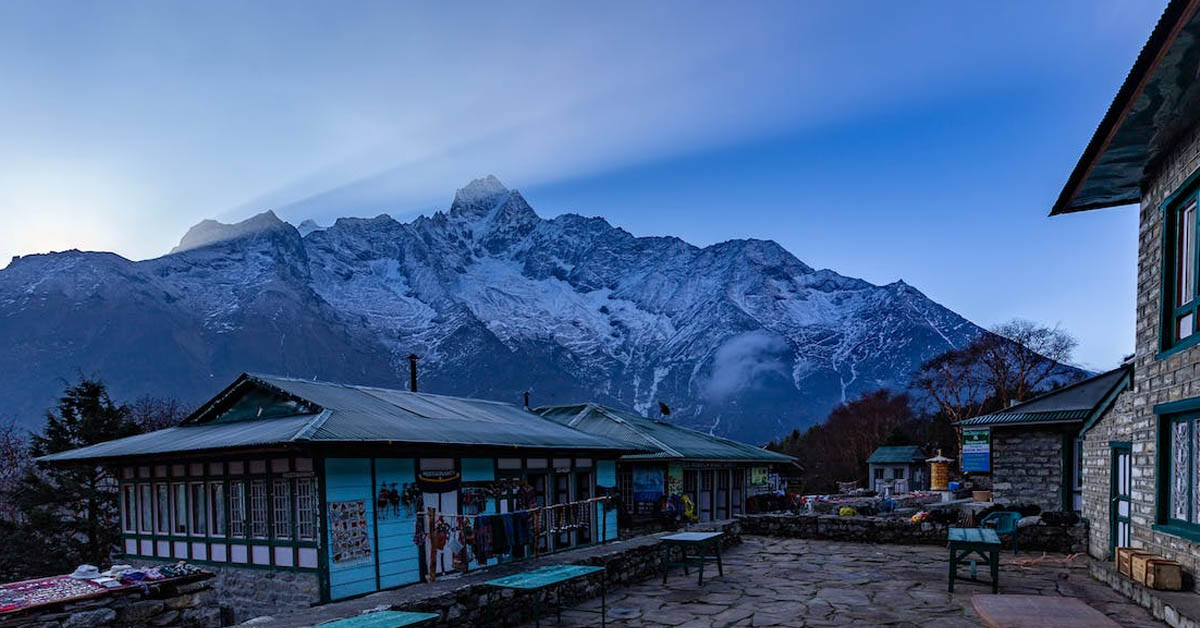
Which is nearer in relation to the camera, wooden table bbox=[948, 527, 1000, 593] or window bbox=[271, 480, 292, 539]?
wooden table bbox=[948, 527, 1000, 593]

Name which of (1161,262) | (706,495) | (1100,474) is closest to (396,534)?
(1161,262)

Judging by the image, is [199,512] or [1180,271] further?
[199,512]

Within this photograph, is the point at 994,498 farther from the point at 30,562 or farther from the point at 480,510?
the point at 30,562

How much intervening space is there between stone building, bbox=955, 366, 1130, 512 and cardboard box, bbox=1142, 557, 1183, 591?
9912 millimetres

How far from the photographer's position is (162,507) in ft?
49.8

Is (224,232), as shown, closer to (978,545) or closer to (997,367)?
(997,367)

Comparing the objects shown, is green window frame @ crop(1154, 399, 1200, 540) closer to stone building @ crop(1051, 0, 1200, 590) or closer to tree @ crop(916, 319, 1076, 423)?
stone building @ crop(1051, 0, 1200, 590)

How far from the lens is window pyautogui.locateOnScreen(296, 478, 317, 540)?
12328 millimetres

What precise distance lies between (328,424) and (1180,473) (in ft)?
39.0

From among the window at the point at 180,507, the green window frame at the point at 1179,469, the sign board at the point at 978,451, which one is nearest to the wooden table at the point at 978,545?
the green window frame at the point at 1179,469

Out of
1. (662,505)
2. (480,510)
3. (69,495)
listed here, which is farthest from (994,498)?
(69,495)

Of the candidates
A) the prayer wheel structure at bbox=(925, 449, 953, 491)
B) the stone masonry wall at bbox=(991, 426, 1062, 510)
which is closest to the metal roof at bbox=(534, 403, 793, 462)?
the stone masonry wall at bbox=(991, 426, 1062, 510)

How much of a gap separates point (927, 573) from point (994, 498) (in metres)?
7.70

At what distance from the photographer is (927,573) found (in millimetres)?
13078
